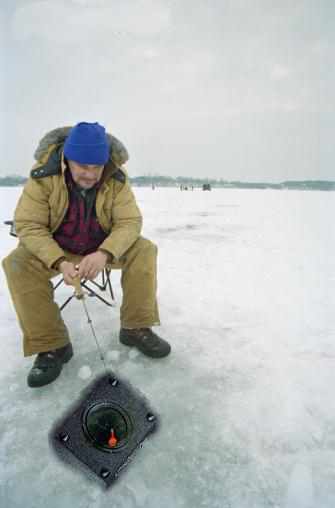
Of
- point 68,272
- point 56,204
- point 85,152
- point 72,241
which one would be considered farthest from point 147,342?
point 85,152

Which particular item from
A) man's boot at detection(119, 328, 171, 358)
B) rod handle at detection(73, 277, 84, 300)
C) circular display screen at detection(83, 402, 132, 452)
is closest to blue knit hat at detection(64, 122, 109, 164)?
rod handle at detection(73, 277, 84, 300)

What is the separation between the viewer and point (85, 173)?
7.38ft

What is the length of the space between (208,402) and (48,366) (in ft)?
3.65

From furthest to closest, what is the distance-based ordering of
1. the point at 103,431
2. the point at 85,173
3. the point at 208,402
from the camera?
the point at 85,173 < the point at 208,402 < the point at 103,431

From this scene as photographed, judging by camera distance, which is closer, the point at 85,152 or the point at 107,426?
the point at 107,426

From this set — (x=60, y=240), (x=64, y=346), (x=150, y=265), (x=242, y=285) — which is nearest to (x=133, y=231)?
(x=150, y=265)

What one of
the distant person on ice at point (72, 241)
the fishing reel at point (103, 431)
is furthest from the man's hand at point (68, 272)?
the fishing reel at point (103, 431)

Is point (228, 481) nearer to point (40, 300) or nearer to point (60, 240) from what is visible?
point (40, 300)

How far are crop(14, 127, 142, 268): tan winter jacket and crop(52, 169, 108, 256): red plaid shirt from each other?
58mm

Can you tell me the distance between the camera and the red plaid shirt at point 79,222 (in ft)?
7.86

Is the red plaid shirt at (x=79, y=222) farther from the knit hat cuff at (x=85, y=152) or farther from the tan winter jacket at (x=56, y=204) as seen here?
the knit hat cuff at (x=85, y=152)

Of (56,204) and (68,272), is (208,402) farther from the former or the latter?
(56,204)

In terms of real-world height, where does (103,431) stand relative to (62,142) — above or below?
below

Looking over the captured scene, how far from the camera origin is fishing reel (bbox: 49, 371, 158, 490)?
132cm
